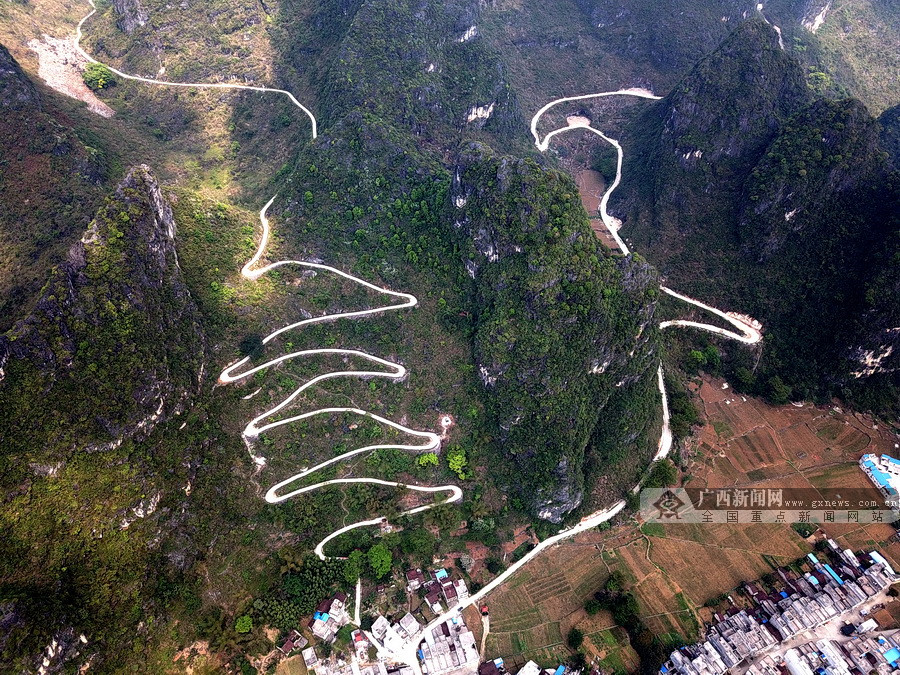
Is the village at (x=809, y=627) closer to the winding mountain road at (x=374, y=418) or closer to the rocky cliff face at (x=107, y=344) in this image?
the winding mountain road at (x=374, y=418)

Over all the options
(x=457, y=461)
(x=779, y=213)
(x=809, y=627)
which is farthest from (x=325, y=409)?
(x=779, y=213)

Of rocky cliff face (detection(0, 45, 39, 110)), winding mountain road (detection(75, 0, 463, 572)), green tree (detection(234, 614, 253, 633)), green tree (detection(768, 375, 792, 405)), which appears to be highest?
green tree (detection(768, 375, 792, 405))

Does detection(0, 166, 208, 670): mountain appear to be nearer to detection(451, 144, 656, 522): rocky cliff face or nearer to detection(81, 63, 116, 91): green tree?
detection(451, 144, 656, 522): rocky cliff face

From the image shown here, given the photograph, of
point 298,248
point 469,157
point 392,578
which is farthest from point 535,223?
point 392,578

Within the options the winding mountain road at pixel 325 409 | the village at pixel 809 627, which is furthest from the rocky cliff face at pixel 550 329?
the village at pixel 809 627

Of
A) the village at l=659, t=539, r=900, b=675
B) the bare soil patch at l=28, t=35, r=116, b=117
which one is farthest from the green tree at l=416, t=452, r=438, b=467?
the bare soil patch at l=28, t=35, r=116, b=117

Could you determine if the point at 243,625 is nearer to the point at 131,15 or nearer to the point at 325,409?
the point at 325,409

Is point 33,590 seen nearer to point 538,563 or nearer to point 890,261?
point 538,563
